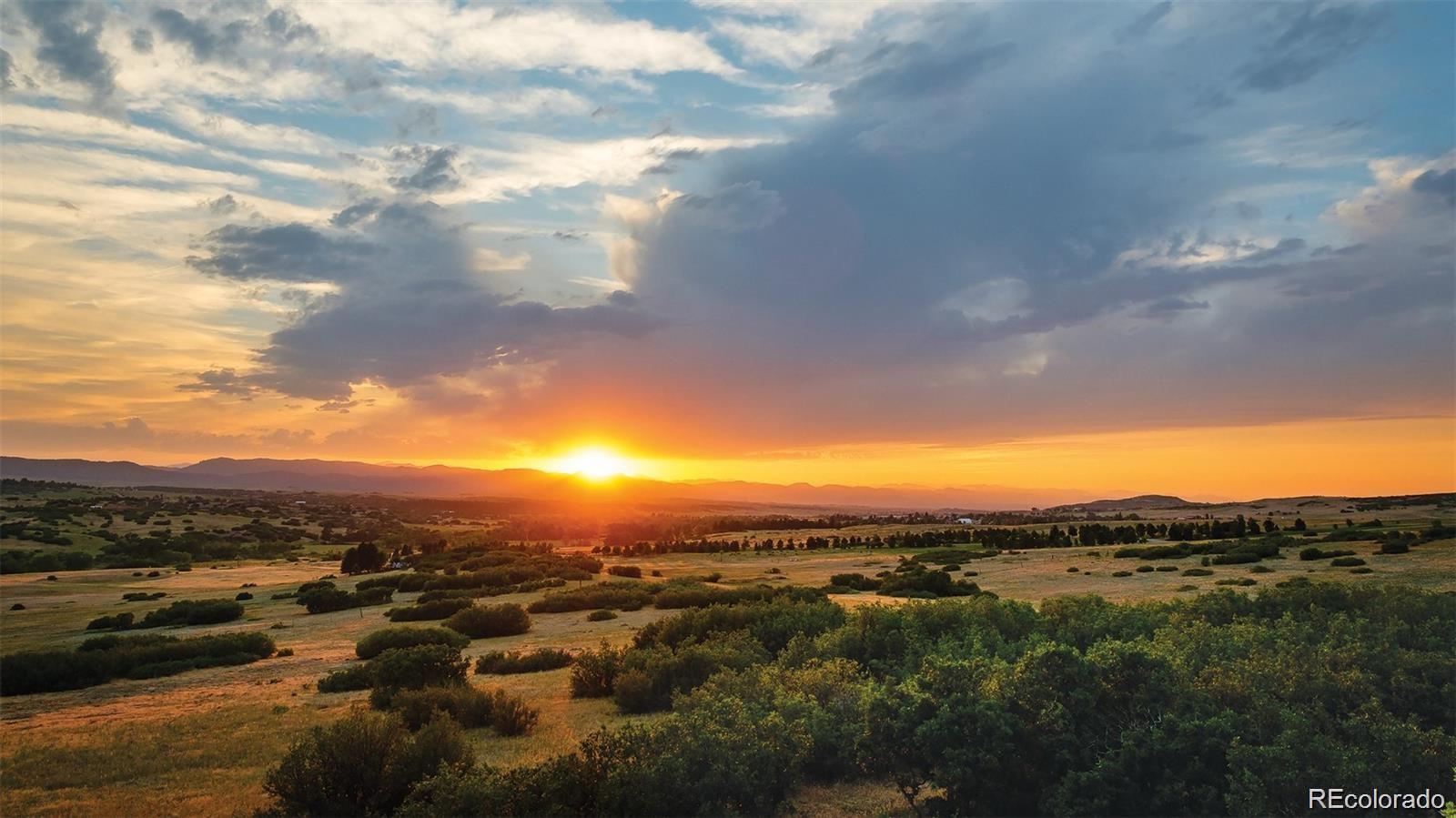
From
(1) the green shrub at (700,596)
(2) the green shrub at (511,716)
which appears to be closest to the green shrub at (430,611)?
(1) the green shrub at (700,596)

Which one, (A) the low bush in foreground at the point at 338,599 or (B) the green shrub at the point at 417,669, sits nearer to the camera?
(B) the green shrub at the point at 417,669

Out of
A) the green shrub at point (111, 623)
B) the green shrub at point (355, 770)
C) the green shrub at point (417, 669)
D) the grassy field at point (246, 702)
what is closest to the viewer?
the green shrub at point (355, 770)

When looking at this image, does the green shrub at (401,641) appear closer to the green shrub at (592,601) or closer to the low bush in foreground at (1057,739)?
the green shrub at (592,601)

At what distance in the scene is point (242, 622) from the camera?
32281 mm

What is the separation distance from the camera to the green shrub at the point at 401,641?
21.8 m

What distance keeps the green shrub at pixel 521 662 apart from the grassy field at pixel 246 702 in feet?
2.60

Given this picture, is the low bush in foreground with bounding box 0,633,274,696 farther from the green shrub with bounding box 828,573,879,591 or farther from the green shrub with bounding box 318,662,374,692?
the green shrub with bounding box 828,573,879,591

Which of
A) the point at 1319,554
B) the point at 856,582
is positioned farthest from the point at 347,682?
the point at 1319,554

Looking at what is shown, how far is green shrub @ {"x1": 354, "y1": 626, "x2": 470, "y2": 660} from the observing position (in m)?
21.8

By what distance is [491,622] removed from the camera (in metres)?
27.2

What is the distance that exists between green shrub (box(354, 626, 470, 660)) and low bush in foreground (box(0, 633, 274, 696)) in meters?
4.13

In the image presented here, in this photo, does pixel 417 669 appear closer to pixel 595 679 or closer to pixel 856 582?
pixel 595 679

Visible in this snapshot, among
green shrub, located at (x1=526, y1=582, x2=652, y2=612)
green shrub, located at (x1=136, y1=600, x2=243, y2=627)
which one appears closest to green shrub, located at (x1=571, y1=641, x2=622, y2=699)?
green shrub, located at (x1=526, y1=582, x2=652, y2=612)

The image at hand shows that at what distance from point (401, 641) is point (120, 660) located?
25.3 feet
